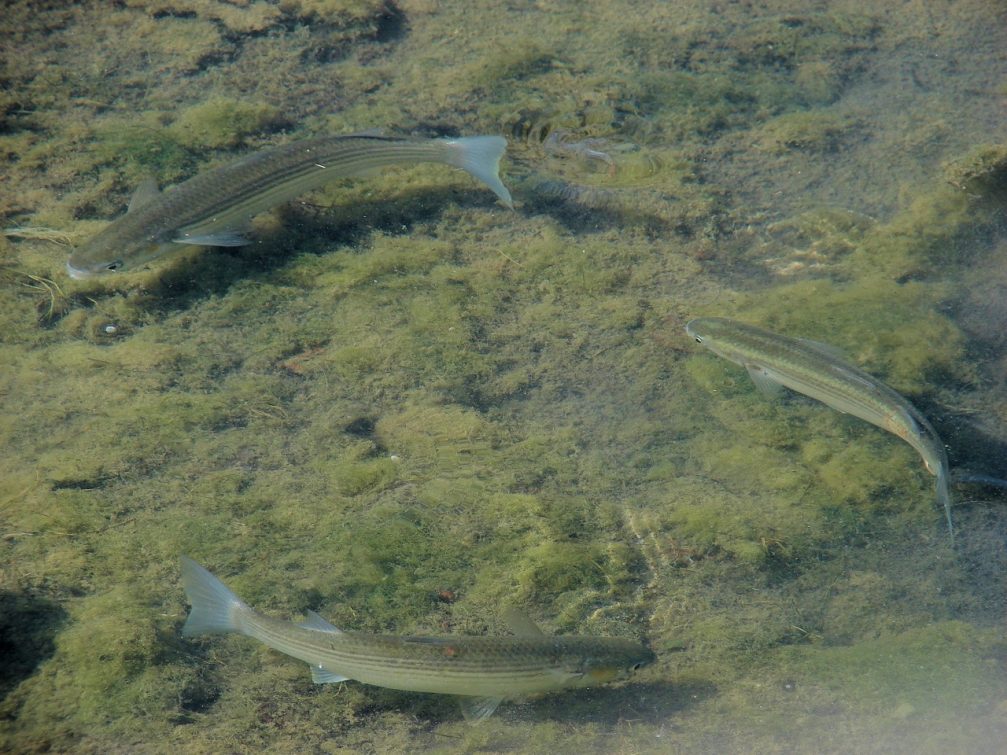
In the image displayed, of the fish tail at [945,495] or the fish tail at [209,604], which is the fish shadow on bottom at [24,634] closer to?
the fish tail at [209,604]

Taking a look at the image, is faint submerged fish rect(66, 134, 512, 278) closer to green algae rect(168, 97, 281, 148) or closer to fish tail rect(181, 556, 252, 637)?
green algae rect(168, 97, 281, 148)

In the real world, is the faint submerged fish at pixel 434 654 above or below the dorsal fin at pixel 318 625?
below

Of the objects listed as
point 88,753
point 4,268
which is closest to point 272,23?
point 4,268

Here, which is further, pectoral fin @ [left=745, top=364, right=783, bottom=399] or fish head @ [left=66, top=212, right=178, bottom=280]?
fish head @ [left=66, top=212, right=178, bottom=280]

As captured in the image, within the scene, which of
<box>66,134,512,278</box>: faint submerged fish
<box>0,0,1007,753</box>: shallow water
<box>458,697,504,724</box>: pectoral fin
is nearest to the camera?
<box>458,697,504,724</box>: pectoral fin

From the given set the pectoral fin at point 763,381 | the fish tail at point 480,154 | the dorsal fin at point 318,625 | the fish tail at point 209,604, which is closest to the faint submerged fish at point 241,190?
the fish tail at point 480,154

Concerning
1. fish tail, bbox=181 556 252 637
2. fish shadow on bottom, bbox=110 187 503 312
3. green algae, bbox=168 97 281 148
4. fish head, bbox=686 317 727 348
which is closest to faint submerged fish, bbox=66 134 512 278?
fish shadow on bottom, bbox=110 187 503 312

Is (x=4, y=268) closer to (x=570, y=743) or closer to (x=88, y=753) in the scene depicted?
(x=88, y=753)

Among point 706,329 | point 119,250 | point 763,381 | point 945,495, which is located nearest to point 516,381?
point 706,329
